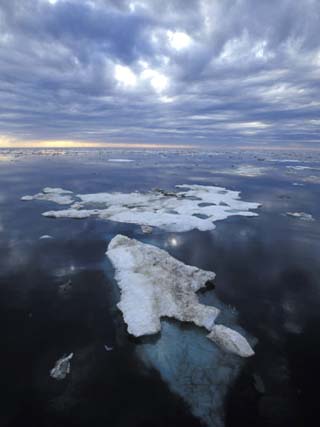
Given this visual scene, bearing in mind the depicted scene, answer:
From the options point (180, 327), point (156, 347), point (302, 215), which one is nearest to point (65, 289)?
point (156, 347)

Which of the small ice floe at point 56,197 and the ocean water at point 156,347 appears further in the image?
the small ice floe at point 56,197

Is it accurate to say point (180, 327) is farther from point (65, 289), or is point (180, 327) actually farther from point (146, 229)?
point (146, 229)

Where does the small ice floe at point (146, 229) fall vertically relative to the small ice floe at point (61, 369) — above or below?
below

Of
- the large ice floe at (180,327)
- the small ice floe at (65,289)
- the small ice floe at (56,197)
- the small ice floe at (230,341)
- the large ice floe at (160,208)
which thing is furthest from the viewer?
the small ice floe at (56,197)

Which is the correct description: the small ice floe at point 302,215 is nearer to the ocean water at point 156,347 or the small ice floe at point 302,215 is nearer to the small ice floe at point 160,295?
the ocean water at point 156,347

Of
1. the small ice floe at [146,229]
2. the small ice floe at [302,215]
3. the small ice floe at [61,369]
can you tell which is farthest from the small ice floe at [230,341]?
the small ice floe at [302,215]

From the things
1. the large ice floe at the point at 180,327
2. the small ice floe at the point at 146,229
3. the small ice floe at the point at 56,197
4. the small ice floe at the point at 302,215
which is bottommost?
the small ice floe at the point at 56,197
